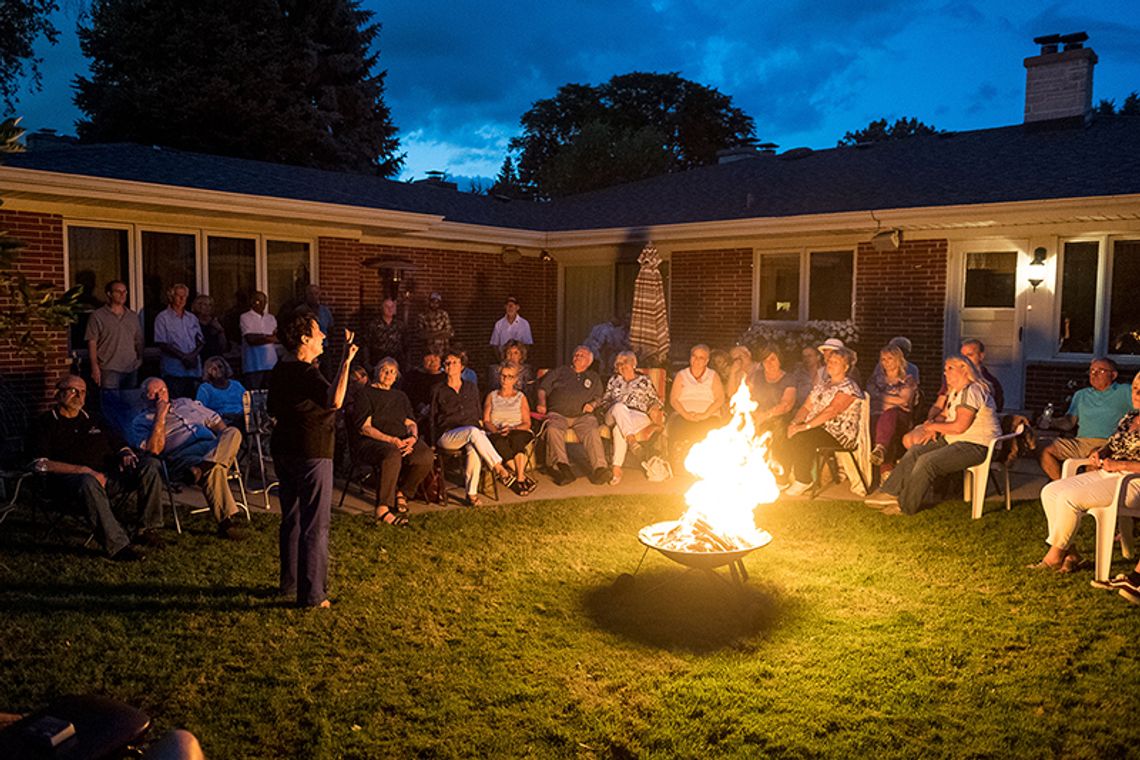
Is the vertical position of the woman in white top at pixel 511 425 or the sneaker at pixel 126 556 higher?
the woman in white top at pixel 511 425

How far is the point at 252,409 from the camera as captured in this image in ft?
24.6

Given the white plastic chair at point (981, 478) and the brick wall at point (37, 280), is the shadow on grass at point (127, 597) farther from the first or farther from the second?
the white plastic chair at point (981, 478)

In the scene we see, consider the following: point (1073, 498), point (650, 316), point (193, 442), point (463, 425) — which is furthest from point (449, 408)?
point (1073, 498)

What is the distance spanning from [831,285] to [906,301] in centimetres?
120

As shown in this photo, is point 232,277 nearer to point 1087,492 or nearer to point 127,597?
point 127,597

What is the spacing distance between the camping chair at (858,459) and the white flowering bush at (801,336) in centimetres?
320

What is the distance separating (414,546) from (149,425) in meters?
2.35

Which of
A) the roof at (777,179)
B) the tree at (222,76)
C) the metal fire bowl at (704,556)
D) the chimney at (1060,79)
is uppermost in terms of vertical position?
the tree at (222,76)

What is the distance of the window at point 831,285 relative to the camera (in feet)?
38.1

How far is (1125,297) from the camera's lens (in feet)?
31.2

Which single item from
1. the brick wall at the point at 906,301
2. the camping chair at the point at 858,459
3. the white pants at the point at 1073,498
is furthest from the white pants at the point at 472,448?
the brick wall at the point at 906,301

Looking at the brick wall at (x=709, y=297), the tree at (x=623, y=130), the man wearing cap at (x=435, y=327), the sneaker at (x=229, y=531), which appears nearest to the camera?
the sneaker at (x=229, y=531)

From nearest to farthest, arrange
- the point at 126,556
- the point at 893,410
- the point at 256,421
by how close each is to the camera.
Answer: the point at 126,556 → the point at 256,421 → the point at 893,410

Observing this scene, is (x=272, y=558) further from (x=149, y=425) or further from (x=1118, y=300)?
(x=1118, y=300)
